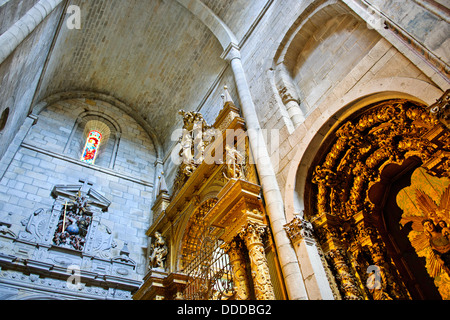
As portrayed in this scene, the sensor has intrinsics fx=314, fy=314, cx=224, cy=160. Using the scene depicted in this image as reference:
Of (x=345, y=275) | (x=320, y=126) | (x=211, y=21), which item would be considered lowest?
(x=345, y=275)

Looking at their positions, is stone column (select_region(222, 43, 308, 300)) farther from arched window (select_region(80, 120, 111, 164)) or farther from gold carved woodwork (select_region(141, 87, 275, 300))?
arched window (select_region(80, 120, 111, 164))

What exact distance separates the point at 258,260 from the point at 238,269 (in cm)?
55

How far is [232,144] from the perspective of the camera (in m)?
6.41

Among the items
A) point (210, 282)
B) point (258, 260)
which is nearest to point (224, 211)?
point (258, 260)

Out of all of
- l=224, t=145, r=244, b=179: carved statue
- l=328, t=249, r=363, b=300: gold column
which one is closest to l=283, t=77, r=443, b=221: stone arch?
l=328, t=249, r=363, b=300: gold column

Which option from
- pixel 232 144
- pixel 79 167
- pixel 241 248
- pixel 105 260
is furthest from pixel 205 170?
pixel 79 167

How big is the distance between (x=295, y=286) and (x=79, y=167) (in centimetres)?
770

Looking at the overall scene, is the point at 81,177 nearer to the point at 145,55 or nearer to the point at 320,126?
the point at 145,55

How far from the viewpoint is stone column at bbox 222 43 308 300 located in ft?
12.4

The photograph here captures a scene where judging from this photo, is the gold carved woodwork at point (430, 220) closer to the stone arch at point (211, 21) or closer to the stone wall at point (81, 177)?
the stone arch at point (211, 21)

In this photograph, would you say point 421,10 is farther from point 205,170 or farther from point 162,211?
A: point 162,211

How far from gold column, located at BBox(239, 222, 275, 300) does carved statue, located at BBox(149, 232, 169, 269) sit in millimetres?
3416

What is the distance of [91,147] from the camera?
10.6 m

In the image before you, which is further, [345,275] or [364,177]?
[364,177]
